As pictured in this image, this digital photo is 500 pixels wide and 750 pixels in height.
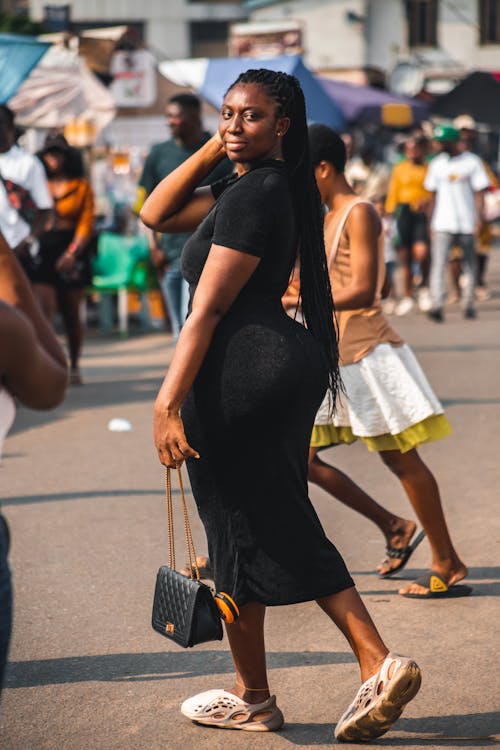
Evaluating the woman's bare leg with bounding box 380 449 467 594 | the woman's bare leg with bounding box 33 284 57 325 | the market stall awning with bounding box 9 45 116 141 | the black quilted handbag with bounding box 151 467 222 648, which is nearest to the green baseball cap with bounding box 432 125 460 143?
the market stall awning with bounding box 9 45 116 141

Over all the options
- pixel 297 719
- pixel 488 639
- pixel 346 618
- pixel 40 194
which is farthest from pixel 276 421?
pixel 40 194

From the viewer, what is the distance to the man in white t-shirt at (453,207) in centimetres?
1483

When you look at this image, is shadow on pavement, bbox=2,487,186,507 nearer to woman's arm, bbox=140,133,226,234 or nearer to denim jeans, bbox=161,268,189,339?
denim jeans, bbox=161,268,189,339

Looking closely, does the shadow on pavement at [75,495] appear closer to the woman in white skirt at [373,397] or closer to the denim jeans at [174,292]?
the woman in white skirt at [373,397]

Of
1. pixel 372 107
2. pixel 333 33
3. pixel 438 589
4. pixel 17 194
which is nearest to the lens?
pixel 438 589

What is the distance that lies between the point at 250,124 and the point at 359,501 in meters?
2.09

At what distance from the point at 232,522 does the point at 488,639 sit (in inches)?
52.2

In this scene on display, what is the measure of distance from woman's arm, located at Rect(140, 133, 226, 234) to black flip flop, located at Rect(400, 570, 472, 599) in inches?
69.0

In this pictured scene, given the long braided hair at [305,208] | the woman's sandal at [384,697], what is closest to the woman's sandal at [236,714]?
the woman's sandal at [384,697]

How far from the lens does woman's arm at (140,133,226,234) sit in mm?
3988

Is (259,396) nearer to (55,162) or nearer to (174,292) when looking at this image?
(174,292)

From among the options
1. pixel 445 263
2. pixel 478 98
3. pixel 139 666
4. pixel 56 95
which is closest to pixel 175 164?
pixel 139 666

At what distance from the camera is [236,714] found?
3.97m

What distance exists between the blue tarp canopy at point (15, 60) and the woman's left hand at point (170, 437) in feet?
25.9
